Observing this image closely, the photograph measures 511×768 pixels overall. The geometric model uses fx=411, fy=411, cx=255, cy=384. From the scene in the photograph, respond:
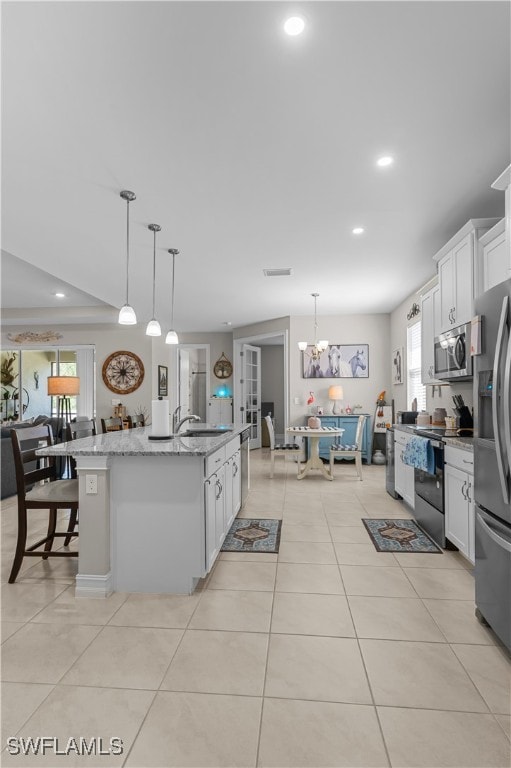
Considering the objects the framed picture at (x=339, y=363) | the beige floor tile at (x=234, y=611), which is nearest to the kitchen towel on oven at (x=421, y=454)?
the beige floor tile at (x=234, y=611)

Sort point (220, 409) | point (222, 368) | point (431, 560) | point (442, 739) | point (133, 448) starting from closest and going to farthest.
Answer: point (442, 739), point (133, 448), point (431, 560), point (220, 409), point (222, 368)

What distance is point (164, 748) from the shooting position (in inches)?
56.4

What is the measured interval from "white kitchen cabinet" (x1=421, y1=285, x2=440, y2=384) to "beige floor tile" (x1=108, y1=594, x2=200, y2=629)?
3204 mm

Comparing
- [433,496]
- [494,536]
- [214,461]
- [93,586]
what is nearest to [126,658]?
[93,586]

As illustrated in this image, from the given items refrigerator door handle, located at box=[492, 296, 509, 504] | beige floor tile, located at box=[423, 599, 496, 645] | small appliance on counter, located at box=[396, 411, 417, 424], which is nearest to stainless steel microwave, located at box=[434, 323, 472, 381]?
small appliance on counter, located at box=[396, 411, 417, 424]

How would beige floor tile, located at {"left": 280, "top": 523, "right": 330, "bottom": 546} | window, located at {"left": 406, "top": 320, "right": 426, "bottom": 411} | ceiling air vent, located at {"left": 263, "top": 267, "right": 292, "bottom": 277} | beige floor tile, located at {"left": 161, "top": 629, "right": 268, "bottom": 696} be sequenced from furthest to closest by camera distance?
window, located at {"left": 406, "top": 320, "right": 426, "bottom": 411}, ceiling air vent, located at {"left": 263, "top": 267, "right": 292, "bottom": 277}, beige floor tile, located at {"left": 280, "top": 523, "right": 330, "bottom": 546}, beige floor tile, located at {"left": 161, "top": 629, "right": 268, "bottom": 696}

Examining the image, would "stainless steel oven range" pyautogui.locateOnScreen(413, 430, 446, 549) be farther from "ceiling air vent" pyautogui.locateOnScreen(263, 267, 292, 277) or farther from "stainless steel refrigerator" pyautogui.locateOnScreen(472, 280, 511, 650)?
"ceiling air vent" pyautogui.locateOnScreen(263, 267, 292, 277)

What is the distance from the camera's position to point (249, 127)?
2.28m

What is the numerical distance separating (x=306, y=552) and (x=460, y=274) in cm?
262

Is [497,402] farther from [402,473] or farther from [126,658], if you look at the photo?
[402,473]

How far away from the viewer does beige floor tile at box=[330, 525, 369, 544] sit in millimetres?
→ 3463

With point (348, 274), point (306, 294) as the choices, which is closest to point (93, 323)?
Answer: point (306, 294)

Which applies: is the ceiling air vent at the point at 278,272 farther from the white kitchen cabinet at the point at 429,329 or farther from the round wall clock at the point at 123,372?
the round wall clock at the point at 123,372

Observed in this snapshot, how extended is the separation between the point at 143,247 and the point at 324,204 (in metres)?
1.88
